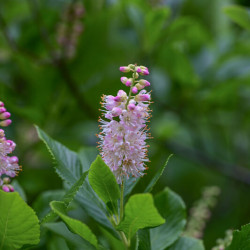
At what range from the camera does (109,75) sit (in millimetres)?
2779

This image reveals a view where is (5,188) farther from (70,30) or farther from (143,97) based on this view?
(70,30)

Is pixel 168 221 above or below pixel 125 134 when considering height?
below

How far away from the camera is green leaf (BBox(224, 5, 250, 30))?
78.2 inches

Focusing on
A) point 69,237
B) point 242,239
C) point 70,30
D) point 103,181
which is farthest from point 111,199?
point 70,30

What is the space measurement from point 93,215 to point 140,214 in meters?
0.34

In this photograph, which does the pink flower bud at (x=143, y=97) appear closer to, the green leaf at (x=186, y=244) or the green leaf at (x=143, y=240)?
the green leaf at (x=143, y=240)

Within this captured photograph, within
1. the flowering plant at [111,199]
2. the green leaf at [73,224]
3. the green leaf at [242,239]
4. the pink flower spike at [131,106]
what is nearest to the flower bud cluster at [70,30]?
the flowering plant at [111,199]

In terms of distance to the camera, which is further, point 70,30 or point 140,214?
point 70,30

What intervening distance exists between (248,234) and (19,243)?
2.15 ft

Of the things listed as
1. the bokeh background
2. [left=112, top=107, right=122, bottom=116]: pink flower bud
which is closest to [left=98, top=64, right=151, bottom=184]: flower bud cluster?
[left=112, top=107, right=122, bottom=116]: pink flower bud

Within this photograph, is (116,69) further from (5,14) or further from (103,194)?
(103,194)

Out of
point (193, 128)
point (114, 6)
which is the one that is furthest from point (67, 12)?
point (193, 128)

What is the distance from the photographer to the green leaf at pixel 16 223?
1.13 metres

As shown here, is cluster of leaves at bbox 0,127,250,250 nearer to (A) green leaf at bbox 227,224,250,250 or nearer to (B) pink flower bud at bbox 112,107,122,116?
(A) green leaf at bbox 227,224,250,250
